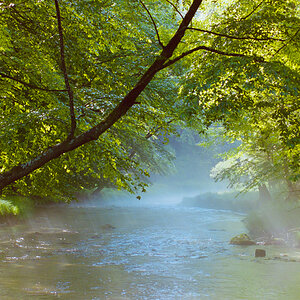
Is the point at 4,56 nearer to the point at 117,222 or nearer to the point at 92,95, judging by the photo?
the point at 92,95

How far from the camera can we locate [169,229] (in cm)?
1970

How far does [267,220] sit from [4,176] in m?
17.1

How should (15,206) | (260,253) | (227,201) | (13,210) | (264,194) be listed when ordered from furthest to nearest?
1. (227,201)
2. (264,194)
3. (15,206)
4. (13,210)
5. (260,253)

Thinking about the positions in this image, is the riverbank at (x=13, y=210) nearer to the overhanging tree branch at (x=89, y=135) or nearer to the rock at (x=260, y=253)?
the rock at (x=260, y=253)

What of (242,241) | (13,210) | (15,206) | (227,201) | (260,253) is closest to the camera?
(260,253)

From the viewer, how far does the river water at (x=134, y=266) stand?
858 cm

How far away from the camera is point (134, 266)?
11.3 meters

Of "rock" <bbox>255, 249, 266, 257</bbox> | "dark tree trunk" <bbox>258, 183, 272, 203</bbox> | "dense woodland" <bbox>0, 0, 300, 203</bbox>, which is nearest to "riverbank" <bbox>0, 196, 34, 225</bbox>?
"dense woodland" <bbox>0, 0, 300, 203</bbox>

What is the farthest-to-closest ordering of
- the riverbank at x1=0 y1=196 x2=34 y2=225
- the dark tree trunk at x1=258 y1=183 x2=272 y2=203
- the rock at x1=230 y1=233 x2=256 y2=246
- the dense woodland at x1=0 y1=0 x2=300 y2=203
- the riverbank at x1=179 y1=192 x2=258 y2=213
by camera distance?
the riverbank at x1=179 y1=192 x2=258 y2=213
the dark tree trunk at x1=258 y1=183 x2=272 y2=203
the riverbank at x1=0 y1=196 x2=34 y2=225
the rock at x1=230 y1=233 x2=256 y2=246
the dense woodland at x1=0 y1=0 x2=300 y2=203

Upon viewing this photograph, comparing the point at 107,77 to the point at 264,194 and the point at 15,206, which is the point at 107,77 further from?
the point at 264,194

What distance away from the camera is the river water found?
858 centimetres

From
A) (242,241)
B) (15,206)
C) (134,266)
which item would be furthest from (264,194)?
(15,206)

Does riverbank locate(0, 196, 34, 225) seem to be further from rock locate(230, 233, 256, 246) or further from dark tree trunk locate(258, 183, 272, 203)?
dark tree trunk locate(258, 183, 272, 203)

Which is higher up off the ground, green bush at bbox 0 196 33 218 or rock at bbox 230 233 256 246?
green bush at bbox 0 196 33 218
